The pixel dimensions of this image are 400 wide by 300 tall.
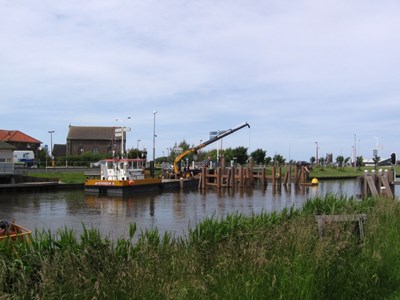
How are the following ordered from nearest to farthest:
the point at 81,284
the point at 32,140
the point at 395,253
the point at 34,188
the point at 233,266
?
the point at 81,284 → the point at 233,266 → the point at 395,253 → the point at 34,188 → the point at 32,140

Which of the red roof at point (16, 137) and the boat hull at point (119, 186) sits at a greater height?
the red roof at point (16, 137)

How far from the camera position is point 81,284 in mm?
6004

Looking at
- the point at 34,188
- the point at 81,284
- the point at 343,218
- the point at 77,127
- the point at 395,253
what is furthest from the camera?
the point at 77,127

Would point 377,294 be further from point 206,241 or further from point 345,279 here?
point 206,241

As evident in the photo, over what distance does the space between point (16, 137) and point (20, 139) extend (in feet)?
2.82

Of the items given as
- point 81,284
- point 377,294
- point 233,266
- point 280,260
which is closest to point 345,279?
point 377,294

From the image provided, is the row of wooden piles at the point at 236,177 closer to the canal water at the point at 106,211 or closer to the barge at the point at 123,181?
the barge at the point at 123,181

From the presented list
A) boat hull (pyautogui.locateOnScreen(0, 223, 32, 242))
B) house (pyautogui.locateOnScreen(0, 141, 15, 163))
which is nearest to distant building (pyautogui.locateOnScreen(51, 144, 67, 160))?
house (pyautogui.locateOnScreen(0, 141, 15, 163))

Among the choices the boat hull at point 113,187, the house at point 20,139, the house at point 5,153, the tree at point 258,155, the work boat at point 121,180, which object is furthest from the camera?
the tree at point 258,155

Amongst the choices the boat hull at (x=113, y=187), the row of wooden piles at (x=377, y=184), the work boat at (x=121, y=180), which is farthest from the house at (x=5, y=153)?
the row of wooden piles at (x=377, y=184)

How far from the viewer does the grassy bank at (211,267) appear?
19.4ft

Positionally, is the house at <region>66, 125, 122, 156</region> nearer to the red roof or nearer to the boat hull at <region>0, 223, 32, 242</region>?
the red roof

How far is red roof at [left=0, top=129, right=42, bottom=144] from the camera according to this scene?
9675cm

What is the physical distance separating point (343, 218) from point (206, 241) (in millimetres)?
A: 2771
